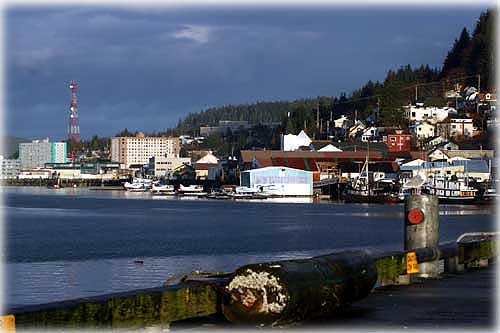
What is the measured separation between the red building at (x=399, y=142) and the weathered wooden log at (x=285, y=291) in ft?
442

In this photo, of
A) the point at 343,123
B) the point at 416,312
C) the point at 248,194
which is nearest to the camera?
the point at 416,312

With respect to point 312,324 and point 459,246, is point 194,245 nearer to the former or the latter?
point 459,246

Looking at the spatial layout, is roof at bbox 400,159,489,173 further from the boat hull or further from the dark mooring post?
the dark mooring post

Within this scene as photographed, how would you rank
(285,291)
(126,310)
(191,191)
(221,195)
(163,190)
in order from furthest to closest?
(163,190) → (191,191) → (221,195) → (285,291) → (126,310)

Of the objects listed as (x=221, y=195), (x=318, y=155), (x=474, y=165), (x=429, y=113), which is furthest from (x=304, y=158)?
(x=429, y=113)

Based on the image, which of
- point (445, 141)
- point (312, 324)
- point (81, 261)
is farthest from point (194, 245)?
point (445, 141)

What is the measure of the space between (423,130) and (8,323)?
156m

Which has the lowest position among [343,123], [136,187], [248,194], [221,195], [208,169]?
[221,195]

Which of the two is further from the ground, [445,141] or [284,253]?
[445,141]

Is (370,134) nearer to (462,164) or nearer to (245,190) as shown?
(245,190)

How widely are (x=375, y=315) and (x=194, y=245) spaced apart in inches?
1167

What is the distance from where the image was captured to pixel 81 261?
3256 centimetres

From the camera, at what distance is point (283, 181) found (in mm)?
128500

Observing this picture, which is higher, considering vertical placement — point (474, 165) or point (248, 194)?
point (474, 165)
